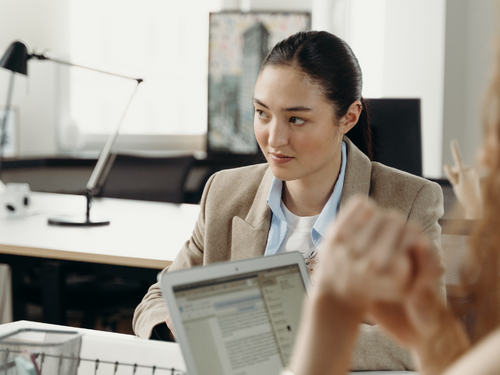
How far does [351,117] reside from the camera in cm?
136

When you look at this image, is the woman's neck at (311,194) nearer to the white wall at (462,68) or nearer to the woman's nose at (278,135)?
the woman's nose at (278,135)

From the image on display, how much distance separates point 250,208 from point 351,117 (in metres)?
0.33

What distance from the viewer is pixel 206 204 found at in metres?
1.39

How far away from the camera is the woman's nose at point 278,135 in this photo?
4.12 ft

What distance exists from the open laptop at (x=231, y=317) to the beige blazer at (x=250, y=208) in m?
0.48

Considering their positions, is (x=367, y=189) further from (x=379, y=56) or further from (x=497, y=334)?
(x=379, y=56)

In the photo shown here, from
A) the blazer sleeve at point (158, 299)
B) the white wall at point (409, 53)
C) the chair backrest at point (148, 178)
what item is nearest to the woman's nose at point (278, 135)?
the blazer sleeve at point (158, 299)

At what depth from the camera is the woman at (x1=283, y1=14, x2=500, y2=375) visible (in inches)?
12.8

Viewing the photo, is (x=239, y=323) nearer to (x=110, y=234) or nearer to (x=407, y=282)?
(x=407, y=282)

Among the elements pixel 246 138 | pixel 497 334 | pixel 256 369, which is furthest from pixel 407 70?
pixel 497 334

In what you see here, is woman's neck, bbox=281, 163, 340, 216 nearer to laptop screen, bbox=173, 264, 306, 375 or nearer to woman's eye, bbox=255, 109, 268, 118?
woman's eye, bbox=255, 109, 268, 118

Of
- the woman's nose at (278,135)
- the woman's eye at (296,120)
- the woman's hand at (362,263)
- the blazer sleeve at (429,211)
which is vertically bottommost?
the blazer sleeve at (429,211)

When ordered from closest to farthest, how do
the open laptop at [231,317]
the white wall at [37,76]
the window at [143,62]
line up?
1. the open laptop at [231,317]
2. the white wall at [37,76]
3. the window at [143,62]

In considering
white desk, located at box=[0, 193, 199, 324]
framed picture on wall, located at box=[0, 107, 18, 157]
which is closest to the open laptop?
white desk, located at box=[0, 193, 199, 324]
